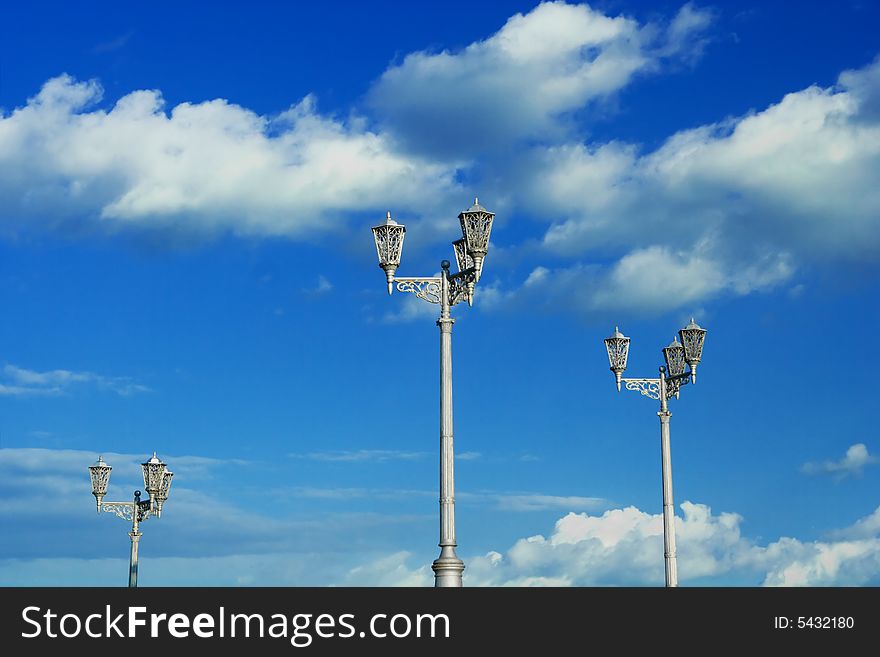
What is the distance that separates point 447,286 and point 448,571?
461cm

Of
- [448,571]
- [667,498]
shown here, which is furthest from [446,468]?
[667,498]

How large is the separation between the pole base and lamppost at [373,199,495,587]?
0.02 m

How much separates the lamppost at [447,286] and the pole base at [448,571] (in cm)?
2

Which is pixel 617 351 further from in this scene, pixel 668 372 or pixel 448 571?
pixel 448 571

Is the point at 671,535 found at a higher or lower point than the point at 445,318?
lower

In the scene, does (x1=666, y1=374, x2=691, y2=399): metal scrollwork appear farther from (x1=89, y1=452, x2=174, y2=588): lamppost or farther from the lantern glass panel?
(x1=89, y1=452, x2=174, y2=588): lamppost

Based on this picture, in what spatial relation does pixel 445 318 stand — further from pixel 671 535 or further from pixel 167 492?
pixel 167 492

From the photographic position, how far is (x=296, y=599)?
1644 cm

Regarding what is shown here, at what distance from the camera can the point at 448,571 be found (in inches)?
779

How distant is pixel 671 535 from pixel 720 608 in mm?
9970

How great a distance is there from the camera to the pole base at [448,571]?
19.8 meters

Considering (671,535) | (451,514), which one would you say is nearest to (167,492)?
(671,535)

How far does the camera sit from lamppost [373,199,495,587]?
797 inches

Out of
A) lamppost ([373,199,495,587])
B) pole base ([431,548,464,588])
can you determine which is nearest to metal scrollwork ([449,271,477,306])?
lamppost ([373,199,495,587])
